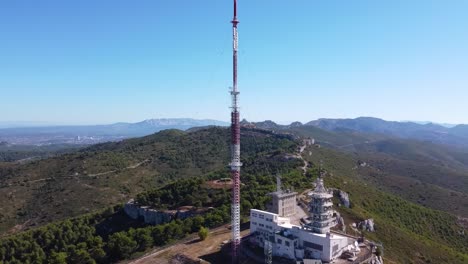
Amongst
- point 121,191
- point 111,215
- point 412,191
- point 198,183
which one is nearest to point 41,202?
point 121,191

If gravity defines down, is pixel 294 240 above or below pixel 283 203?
below

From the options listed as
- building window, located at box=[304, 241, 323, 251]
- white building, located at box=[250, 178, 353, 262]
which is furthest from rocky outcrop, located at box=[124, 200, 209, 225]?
building window, located at box=[304, 241, 323, 251]

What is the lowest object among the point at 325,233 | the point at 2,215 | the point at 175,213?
the point at 2,215

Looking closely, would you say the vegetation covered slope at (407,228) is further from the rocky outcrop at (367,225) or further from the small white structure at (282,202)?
the small white structure at (282,202)

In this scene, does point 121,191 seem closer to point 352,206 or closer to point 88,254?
point 88,254

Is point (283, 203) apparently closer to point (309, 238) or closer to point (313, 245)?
point (309, 238)

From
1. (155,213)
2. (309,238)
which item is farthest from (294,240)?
(155,213)
